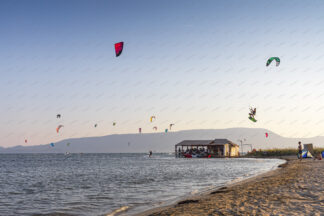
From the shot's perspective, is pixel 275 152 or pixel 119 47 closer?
pixel 119 47

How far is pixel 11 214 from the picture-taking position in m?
10.3

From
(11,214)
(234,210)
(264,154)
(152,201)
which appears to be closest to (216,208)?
(234,210)

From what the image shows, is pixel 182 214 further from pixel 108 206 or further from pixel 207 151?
pixel 207 151

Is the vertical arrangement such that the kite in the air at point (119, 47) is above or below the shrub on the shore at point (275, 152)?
above

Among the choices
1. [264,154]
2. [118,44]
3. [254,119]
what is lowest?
[264,154]

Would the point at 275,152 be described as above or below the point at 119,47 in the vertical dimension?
below

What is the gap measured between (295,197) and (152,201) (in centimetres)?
549

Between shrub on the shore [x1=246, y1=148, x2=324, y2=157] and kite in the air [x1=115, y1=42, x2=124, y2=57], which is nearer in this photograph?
kite in the air [x1=115, y1=42, x2=124, y2=57]

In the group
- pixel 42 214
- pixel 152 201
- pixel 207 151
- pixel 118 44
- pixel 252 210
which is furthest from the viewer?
pixel 207 151

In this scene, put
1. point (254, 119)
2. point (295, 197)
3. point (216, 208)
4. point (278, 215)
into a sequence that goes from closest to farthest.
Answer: point (278, 215) → point (216, 208) → point (295, 197) → point (254, 119)

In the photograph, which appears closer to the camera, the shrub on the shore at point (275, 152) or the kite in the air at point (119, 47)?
the kite in the air at point (119, 47)

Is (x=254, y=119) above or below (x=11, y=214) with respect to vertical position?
above

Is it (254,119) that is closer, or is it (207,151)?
(254,119)

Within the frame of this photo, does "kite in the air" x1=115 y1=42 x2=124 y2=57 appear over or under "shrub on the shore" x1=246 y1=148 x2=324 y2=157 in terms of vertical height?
over
